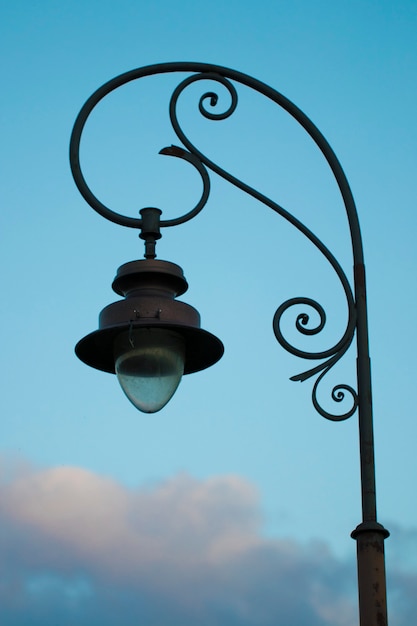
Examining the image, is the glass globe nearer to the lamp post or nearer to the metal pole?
the lamp post

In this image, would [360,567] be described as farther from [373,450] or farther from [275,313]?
[275,313]

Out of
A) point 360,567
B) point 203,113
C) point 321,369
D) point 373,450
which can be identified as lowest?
point 360,567

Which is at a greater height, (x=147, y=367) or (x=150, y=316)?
(x=150, y=316)

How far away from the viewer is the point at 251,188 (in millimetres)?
7727

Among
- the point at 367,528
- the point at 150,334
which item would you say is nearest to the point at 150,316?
the point at 150,334

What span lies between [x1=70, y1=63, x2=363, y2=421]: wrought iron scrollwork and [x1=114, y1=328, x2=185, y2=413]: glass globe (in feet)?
1.95

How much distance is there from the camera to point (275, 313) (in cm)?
726

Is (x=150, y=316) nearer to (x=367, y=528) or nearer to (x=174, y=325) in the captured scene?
(x=174, y=325)

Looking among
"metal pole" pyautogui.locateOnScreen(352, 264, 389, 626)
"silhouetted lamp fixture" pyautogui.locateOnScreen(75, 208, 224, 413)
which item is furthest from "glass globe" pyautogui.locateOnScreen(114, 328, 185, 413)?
"metal pole" pyautogui.locateOnScreen(352, 264, 389, 626)

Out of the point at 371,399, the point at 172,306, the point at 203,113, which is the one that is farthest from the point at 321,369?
the point at 203,113

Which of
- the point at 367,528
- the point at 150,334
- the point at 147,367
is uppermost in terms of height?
the point at 150,334

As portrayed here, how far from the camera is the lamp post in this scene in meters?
7.06

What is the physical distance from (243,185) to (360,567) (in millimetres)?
2307

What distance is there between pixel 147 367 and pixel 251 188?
1.27 m
